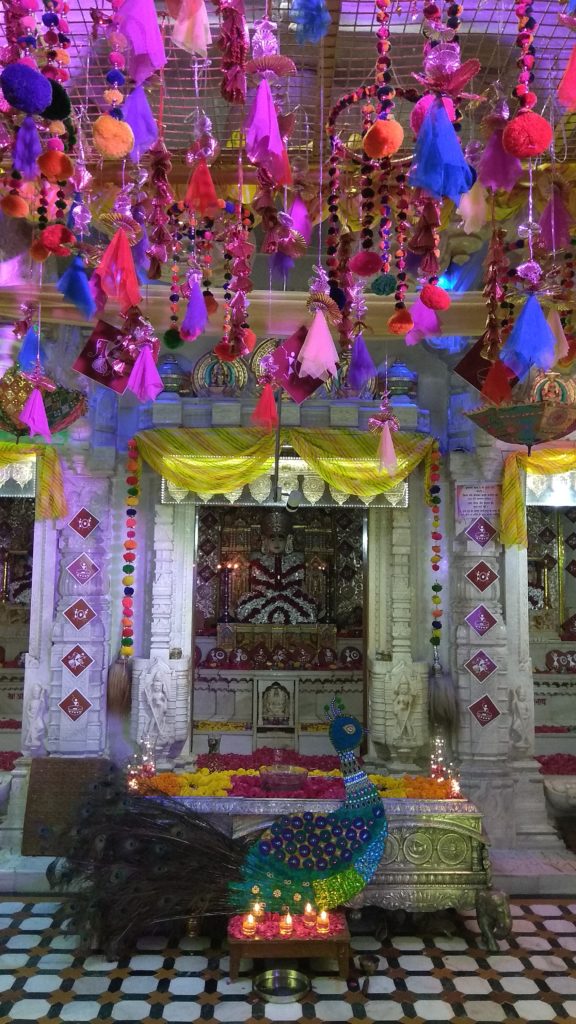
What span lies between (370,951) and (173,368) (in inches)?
173

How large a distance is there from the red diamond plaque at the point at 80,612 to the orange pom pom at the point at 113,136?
456 cm

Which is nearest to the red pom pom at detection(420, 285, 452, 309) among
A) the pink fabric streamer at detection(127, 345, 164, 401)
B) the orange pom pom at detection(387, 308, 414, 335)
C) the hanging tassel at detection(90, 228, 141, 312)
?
the orange pom pom at detection(387, 308, 414, 335)

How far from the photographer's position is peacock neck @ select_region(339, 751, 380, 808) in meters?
4.55

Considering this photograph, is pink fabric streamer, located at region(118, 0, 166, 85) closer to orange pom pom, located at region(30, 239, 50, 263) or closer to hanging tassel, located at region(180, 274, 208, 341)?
orange pom pom, located at region(30, 239, 50, 263)

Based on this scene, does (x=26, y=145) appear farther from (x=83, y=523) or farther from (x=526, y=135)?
(x=83, y=523)

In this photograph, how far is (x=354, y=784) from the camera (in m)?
4.56

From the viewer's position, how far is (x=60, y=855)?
174 inches

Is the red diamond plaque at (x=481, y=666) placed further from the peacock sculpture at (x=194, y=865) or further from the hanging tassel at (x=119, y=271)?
the hanging tassel at (x=119, y=271)

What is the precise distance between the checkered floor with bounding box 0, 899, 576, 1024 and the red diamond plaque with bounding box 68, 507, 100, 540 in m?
2.67

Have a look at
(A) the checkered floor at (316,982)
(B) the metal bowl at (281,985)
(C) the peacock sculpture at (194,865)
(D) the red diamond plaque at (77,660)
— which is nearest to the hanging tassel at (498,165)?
(C) the peacock sculpture at (194,865)

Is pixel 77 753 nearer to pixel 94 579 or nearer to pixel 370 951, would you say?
pixel 94 579

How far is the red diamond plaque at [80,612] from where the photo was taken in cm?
612

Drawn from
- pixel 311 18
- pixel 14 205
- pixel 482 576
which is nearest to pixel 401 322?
pixel 311 18

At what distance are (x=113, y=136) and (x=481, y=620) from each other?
16.3ft
